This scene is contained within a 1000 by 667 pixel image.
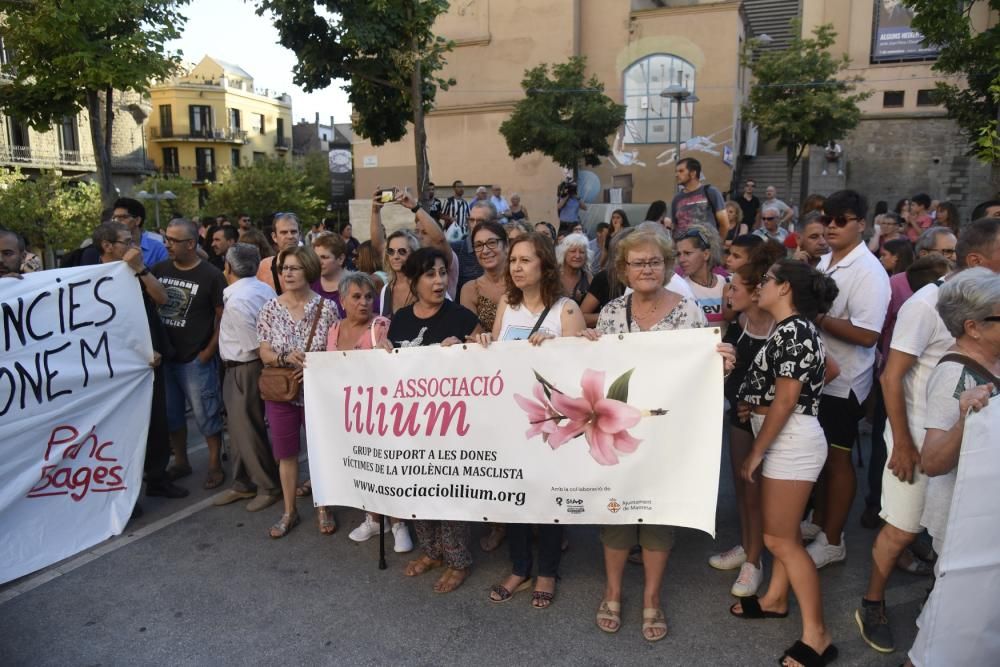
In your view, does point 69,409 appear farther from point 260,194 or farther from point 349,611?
point 260,194

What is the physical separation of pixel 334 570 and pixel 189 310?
2.38 meters

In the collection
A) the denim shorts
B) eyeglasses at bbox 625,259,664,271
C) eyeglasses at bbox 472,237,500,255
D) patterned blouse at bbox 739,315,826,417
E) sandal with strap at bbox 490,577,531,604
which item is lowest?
sandal with strap at bbox 490,577,531,604

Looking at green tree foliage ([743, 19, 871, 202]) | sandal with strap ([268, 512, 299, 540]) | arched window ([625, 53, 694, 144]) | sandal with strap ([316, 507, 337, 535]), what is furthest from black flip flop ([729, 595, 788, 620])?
arched window ([625, 53, 694, 144])

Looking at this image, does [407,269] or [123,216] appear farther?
[123,216]

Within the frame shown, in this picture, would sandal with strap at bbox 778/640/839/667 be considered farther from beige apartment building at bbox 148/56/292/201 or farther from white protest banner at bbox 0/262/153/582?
beige apartment building at bbox 148/56/292/201

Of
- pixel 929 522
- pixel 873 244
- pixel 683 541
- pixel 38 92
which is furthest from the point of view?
pixel 38 92

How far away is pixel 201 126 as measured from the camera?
60.8m

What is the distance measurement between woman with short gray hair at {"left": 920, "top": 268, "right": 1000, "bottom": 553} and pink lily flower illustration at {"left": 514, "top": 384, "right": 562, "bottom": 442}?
1.56 metres

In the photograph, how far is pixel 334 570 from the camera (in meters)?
4.07

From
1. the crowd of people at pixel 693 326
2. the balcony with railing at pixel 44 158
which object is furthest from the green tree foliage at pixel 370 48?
the balcony with railing at pixel 44 158

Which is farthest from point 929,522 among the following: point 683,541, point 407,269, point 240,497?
point 240,497

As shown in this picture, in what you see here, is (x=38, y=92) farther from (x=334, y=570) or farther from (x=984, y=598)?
(x=984, y=598)

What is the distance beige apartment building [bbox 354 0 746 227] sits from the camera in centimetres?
2553

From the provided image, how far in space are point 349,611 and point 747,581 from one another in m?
2.06
